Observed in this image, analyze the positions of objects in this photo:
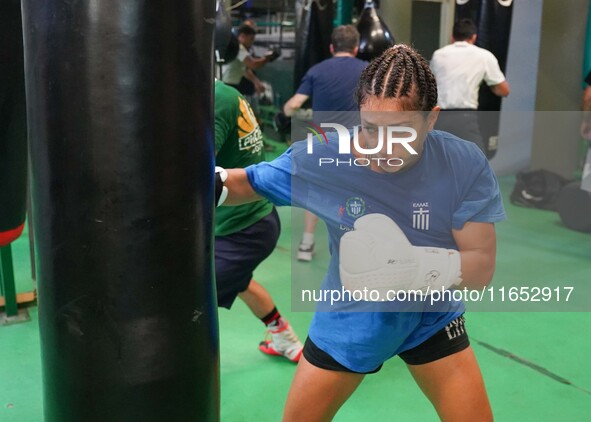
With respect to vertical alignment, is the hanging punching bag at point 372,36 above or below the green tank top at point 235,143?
above

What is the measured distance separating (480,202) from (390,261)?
0.28m

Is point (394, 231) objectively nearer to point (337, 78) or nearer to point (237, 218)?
point (237, 218)

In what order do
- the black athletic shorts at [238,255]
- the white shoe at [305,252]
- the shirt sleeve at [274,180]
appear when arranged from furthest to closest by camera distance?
the white shoe at [305,252], the black athletic shorts at [238,255], the shirt sleeve at [274,180]

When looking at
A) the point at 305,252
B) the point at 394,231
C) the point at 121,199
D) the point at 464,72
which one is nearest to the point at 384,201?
the point at 394,231

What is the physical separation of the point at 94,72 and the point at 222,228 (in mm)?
1923

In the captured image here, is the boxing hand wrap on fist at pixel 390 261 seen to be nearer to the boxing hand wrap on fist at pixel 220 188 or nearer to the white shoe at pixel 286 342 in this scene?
the boxing hand wrap on fist at pixel 220 188

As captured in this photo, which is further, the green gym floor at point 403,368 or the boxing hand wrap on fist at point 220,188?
the green gym floor at point 403,368

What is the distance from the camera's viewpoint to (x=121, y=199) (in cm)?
115

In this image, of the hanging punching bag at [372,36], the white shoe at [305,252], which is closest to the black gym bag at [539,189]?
the hanging punching bag at [372,36]

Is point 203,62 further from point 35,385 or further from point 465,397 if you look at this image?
point 35,385

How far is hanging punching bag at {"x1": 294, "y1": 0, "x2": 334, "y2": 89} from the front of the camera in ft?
19.6

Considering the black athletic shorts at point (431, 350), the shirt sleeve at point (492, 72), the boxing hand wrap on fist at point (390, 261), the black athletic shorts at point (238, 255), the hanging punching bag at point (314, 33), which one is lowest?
the black athletic shorts at point (238, 255)

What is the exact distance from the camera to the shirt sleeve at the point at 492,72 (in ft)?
17.6

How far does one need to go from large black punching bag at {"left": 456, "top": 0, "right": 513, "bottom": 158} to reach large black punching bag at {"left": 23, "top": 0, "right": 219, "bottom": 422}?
4704mm
